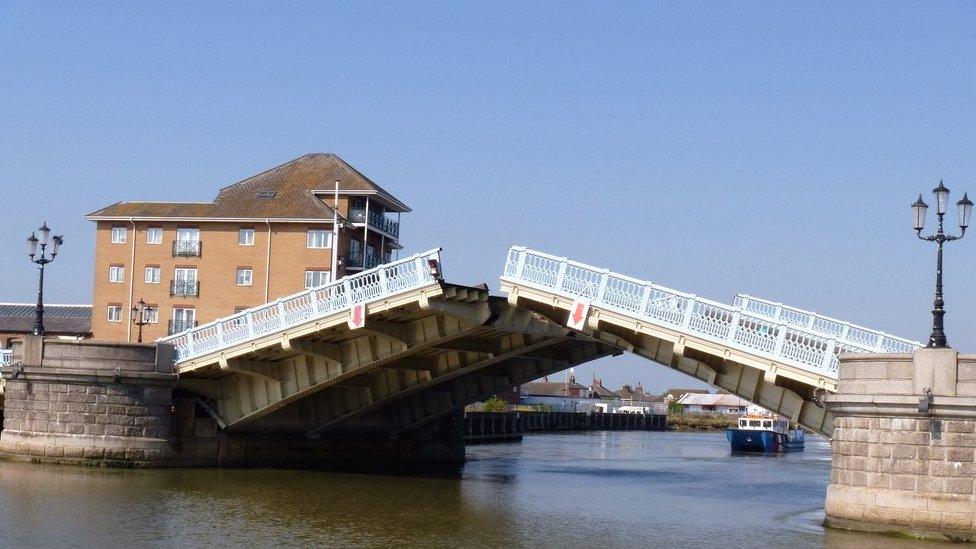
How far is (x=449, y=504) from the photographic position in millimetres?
28797

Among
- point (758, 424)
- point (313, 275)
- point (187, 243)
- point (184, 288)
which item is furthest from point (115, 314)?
point (758, 424)

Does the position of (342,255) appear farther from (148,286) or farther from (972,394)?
(972,394)

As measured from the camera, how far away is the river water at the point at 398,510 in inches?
864

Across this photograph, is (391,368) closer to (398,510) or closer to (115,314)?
(398,510)

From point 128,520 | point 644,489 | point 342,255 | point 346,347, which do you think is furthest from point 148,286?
point 128,520

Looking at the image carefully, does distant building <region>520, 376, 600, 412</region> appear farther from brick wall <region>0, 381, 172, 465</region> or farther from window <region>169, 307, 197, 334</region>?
brick wall <region>0, 381, 172, 465</region>

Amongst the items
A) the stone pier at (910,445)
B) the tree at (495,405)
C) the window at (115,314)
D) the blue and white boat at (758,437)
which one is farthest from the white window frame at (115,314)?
the tree at (495,405)

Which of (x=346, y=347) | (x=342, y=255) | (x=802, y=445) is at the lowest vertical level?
(x=802, y=445)

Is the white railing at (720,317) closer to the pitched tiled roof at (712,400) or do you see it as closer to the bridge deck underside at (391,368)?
the bridge deck underside at (391,368)

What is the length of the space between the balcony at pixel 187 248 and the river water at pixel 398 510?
2234 cm

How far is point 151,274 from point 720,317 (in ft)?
124

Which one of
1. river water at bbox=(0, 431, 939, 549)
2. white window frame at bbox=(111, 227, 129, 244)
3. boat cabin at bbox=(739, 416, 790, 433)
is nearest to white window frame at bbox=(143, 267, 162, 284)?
white window frame at bbox=(111, 227, 129, 244)

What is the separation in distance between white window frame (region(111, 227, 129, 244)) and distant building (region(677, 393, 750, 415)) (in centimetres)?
13002

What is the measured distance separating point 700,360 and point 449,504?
689cm
